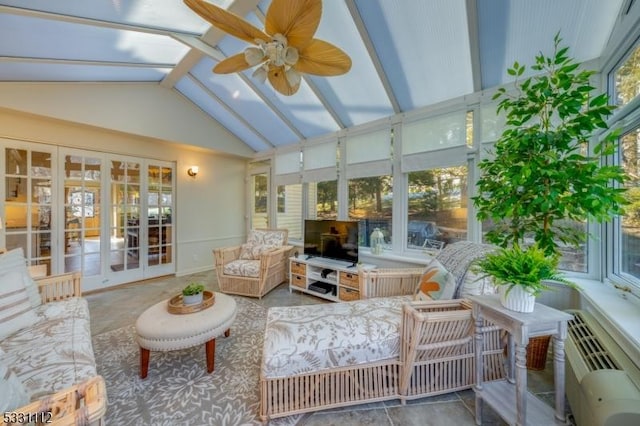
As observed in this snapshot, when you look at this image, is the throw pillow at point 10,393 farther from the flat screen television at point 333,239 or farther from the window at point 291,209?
the window at point 291,209

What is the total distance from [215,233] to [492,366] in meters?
5.09

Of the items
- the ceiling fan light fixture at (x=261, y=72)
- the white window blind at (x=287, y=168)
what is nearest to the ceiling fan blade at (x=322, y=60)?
the ceiling fan light fixture at (x=261, y=72)

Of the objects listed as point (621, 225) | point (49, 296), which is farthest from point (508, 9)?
point (49, 296)

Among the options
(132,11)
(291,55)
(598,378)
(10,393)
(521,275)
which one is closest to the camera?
(10,393)

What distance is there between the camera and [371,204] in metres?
3.84

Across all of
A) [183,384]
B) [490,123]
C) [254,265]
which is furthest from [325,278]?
[490,123]

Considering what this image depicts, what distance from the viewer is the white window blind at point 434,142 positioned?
288cm

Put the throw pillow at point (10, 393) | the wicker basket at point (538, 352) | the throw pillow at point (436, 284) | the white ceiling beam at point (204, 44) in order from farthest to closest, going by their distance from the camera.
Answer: the white ceiling beam at point (204, 44) < the wicker basket at point (538, 352) < the throw pillow at point (436, 284) < the throw pillow at point (10, 393)

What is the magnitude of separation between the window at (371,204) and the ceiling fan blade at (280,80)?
78.8 inches

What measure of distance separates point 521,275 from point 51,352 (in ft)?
8.84

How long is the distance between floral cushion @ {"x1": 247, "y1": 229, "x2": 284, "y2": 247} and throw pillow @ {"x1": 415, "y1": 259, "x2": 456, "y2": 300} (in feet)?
8.70

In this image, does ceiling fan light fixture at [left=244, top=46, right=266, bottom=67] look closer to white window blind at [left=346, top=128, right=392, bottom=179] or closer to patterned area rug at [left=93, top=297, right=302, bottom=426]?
white window blind at [left=346, top=128, right=392, bottom=179]

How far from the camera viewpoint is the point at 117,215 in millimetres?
4227

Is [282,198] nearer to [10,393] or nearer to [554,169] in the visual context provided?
[554,169]
